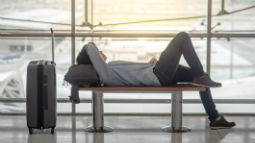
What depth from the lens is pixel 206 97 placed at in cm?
416

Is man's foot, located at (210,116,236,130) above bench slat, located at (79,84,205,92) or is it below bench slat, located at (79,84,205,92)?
below

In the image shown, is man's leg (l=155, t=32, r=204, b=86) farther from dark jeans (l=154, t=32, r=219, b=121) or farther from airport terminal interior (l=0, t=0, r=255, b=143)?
airport terminal interior (l=0, t=0, r=255, b=143)

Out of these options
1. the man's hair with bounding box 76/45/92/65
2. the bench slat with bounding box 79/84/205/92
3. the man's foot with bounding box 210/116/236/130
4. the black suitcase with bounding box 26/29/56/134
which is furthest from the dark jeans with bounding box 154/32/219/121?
the black suitcase with bounding box 26/29/56/134

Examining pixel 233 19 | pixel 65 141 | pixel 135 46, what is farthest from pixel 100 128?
pixel 233 19

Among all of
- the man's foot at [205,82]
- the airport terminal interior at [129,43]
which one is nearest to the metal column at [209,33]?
the airport terminal interior at [129,43]

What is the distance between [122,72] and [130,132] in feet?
1.74

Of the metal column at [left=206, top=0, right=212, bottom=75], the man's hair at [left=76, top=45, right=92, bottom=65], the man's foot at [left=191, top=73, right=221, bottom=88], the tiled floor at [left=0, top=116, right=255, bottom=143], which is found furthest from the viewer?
the metal column at [left=206, top=0, right=212, bottom=75]

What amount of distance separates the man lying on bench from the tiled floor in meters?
0.43

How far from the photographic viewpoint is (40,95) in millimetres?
3895

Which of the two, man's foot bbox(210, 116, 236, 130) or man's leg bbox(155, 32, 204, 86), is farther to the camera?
man's foot bbox(210, 116, 236, 130)

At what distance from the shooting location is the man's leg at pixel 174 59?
12.7 feet

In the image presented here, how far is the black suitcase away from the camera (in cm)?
388

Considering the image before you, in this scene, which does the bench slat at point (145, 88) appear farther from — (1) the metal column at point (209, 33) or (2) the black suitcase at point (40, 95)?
(1) the metal column at point (209, 33)

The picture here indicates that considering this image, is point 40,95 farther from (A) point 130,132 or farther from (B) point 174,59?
(B) point 174,59
